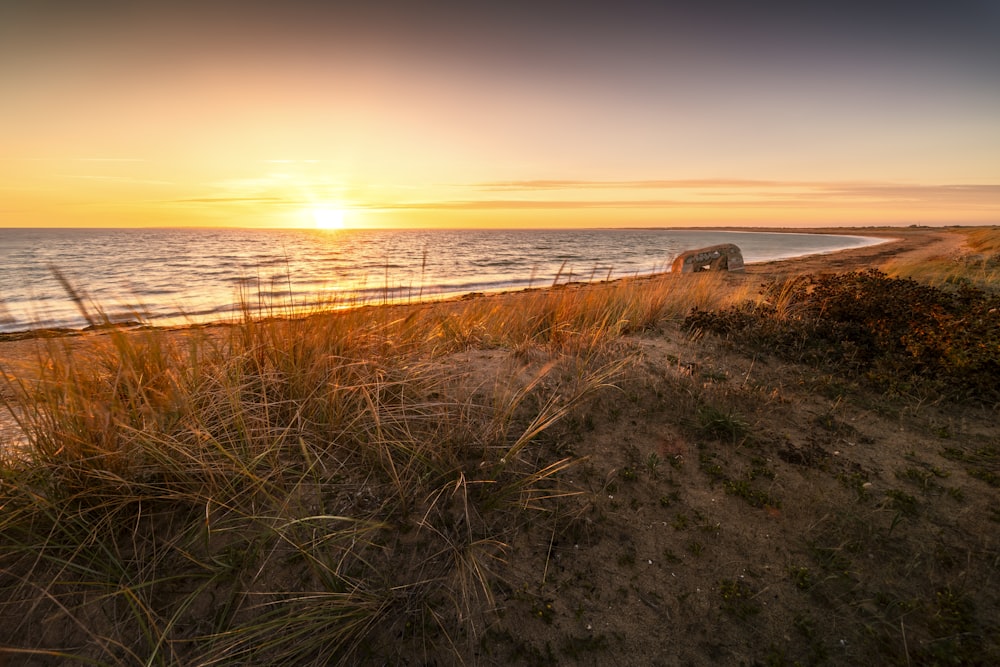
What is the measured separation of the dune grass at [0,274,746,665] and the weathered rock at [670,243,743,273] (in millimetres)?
17368

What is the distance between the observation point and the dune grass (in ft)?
7.14

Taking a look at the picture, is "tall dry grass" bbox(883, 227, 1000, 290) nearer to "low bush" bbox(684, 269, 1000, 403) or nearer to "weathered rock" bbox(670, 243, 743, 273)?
"low bush" bbox(684, 269, 1000, 403)

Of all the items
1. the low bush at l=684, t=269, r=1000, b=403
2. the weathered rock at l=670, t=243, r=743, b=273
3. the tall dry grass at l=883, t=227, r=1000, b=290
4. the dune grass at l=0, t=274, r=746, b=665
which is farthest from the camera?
the weathered rock at l=670, t=243, r=743, b=273

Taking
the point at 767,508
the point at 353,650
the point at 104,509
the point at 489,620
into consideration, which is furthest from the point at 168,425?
the point at 767,508

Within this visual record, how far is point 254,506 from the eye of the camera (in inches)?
103

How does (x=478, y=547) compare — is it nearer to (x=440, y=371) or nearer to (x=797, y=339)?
(x=440, y=371)

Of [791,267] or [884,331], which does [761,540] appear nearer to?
[884,331]

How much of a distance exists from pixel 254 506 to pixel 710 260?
21165 millimetres

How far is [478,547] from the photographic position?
2.59 metres

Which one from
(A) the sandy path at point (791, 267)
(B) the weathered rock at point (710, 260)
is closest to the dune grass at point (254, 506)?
(A) the sandy path at point (791, 267)

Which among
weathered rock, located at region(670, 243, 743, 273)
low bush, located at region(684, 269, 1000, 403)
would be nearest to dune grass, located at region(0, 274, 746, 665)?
low bush, located at region(684, 269, 1000, 403)

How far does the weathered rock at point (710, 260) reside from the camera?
18953 mm

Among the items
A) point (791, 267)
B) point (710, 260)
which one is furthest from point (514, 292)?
point (791, 267)

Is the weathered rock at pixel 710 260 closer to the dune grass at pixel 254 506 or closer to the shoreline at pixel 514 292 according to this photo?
the shoreline at pixel 514 292
